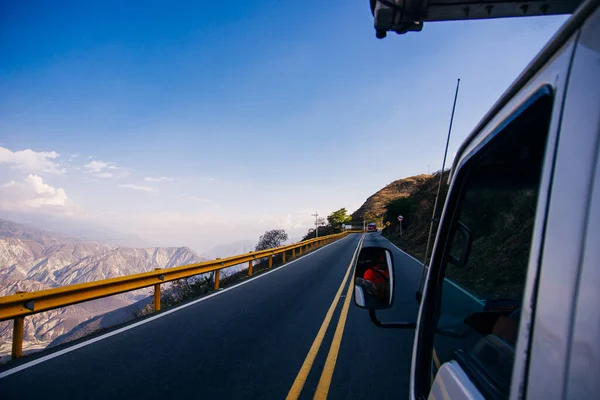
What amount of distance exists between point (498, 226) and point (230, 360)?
3.60 meters

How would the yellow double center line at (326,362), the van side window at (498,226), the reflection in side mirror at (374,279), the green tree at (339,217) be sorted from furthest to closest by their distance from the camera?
the green tree at (339,217)
the yellow double center line at (326,362)
the reflection in side mirror at (374,279)
the van side window at (498,226)

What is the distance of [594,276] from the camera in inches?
24.7

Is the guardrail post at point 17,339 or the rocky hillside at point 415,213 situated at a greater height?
the rocky hillside at point 415,213

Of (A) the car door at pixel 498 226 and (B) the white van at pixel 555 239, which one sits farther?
(A) the car door at pixel 498 226

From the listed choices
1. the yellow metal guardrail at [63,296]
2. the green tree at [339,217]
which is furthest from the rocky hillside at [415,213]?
the green tree at [339,217]

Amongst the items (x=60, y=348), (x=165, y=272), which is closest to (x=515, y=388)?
(x=60, y=348)

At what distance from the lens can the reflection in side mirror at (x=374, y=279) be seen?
215 centimetres

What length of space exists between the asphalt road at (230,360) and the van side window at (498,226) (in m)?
1.99

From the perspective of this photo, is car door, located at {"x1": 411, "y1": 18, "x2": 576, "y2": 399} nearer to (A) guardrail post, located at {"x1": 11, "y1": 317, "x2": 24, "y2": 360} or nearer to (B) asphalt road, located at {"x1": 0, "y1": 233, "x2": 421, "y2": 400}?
(B) asphalt road, located at {"x1": 0, "y1": 233, "x2": 421, "y2": 400}

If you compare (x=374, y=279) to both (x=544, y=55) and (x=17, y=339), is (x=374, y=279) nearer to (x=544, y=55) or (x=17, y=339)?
(x=544, y=55)

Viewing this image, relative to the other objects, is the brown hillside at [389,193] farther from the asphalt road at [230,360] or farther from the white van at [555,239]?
the white van at [555,239]

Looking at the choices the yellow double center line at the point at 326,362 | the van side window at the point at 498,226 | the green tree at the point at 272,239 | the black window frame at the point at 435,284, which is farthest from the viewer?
the green tree at the point at 272,239

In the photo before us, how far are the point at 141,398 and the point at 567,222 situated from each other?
398cm

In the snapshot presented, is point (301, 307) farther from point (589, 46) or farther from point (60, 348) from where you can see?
point (589, 46)
